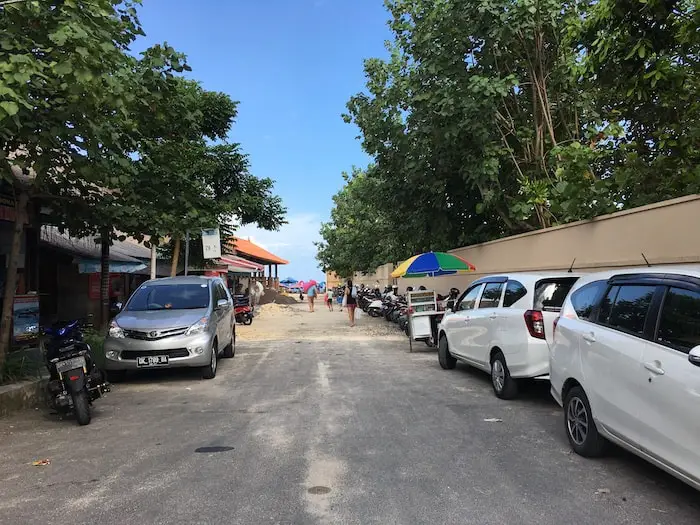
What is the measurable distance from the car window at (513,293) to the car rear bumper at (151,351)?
191 inches

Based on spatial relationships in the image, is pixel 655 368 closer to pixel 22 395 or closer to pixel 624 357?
pixel 624 357

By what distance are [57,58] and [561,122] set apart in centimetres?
1362

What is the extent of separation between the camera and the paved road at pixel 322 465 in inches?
159

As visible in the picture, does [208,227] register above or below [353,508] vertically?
above

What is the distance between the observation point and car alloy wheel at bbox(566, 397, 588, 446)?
5.20 metres

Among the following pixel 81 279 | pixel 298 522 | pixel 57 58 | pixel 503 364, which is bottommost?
pixel 298 522

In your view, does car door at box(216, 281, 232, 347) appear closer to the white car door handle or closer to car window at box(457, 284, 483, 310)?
car window at box(457, 284, 483, 310)

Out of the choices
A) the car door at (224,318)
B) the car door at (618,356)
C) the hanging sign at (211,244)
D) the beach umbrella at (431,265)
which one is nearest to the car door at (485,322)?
the car door at (618,356)

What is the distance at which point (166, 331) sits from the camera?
9102 mm

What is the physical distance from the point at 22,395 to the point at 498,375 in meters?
6.42

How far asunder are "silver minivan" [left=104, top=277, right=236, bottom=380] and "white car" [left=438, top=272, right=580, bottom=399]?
4330 mm

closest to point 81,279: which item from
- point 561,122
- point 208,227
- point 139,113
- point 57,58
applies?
point 208,227

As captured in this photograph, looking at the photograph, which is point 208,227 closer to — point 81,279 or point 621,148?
point 81,279

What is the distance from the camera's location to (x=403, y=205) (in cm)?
1941
